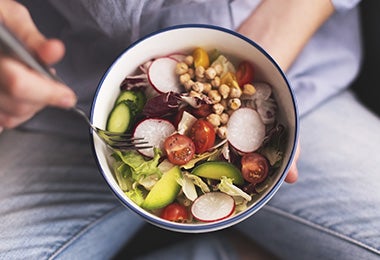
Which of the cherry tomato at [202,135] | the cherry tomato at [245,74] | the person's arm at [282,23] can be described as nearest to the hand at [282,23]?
the person's arm at [282,23]

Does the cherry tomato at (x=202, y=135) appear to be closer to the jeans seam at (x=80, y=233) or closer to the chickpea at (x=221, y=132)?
the chickpea at (x=221, y=132)

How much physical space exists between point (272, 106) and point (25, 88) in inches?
15.9

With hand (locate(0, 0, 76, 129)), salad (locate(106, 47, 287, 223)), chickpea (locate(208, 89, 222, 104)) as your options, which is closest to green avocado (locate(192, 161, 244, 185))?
salad (locate(106, 47, 287, 223))

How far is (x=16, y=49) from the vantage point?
1.95ft

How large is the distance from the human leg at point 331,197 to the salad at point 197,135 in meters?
0.22

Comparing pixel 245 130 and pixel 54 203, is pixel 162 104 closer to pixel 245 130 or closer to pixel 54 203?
pixel 245 130

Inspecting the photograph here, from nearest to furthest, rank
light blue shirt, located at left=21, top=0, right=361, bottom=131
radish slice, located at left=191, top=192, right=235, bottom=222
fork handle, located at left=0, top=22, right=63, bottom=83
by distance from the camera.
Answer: fork handle, located at left=0, top=22, right=63, bottom=83 → radish slice, located at left=191, top=192, right=235, bottom=222 → light blue shirt, located at left=21, top=0, right=361, bottom=131

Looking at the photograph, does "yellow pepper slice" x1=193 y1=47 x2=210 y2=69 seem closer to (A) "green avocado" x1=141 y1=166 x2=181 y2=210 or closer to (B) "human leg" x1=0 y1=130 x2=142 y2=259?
(A) "green avocado" x1=141 y1=166 x2=181 y2=210

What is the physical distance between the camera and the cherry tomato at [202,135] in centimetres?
79

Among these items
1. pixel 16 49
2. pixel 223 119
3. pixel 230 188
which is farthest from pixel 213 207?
pixel 16 49

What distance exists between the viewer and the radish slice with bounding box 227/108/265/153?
81 centimetres

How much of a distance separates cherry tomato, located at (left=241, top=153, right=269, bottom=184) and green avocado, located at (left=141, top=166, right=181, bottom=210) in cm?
10

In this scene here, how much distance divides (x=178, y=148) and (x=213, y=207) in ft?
0.34

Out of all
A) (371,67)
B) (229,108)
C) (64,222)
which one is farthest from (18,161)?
(371,67)
